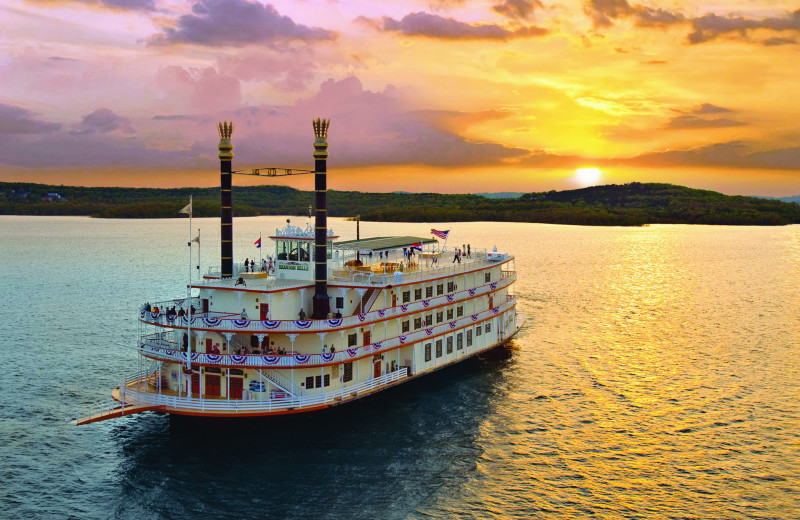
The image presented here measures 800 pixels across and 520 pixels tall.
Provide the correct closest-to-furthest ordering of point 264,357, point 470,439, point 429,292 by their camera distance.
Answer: point 264,357 → point 470,439 → point 429,292

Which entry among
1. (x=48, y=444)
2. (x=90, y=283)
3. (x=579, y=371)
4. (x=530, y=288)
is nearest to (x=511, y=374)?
(x=579, y=371)

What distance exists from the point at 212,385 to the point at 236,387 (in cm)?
135

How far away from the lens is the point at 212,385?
36.3 m

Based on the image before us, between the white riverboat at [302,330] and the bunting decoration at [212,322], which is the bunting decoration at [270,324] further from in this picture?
the bunting decoration at [212,322]

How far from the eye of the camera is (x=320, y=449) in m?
34.8

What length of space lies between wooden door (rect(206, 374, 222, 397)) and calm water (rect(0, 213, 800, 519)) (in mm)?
1996

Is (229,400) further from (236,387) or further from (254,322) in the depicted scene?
(254,322)

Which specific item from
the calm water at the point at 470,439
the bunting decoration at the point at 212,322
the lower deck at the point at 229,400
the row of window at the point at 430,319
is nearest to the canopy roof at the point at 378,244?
the row of window at the point at 430,319

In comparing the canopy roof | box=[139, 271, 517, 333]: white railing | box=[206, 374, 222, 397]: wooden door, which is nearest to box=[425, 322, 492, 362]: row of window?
box=[139, 271, 517, 333]: white railing

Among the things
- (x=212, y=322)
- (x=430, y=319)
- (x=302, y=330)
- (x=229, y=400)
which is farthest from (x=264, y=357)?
(x=430, y=319)

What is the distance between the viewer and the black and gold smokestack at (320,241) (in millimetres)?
39969

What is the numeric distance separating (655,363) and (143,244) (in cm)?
16429

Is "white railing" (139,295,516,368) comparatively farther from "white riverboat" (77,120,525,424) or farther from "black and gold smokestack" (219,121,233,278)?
"black and gold smokestack" (219,121,233,278)

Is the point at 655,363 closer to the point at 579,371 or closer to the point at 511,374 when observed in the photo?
the point at 579,371
